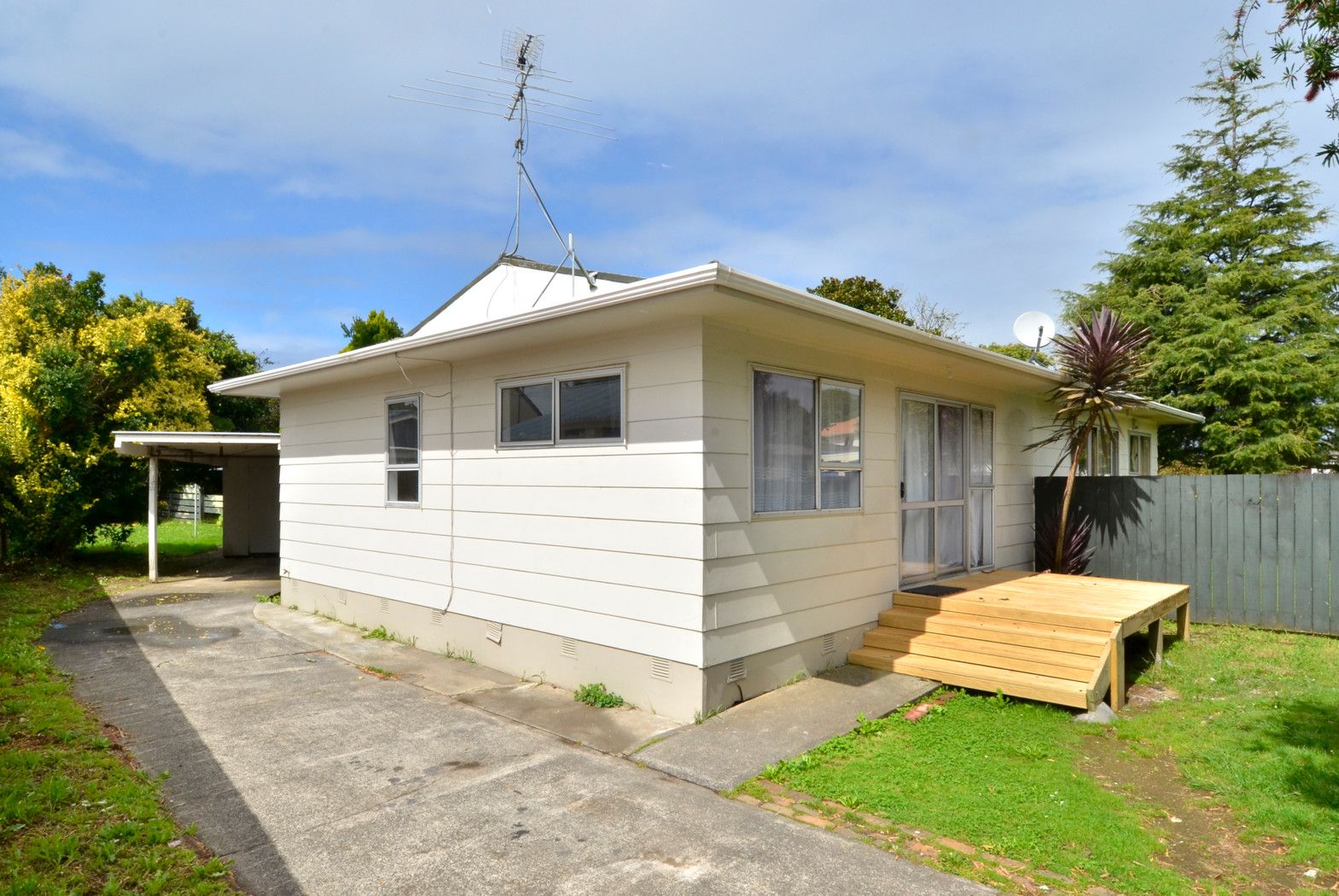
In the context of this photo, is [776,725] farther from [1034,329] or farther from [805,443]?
[1034,329]

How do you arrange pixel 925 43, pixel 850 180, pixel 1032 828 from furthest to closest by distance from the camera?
pixel 850 180 < pixel 925 43 < pixel 1032 828

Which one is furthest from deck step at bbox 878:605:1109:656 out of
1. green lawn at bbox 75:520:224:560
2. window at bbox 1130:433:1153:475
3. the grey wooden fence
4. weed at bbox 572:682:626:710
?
green lawn at bbox 75:520:224:560

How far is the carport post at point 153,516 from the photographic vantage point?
1129cm

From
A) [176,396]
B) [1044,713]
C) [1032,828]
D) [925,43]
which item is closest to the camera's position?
[1032,828]

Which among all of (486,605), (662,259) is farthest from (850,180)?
(486,605)

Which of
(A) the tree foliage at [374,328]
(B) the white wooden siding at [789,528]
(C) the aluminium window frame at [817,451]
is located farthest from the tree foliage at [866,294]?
(C) the aluminium window frame at [817,451]

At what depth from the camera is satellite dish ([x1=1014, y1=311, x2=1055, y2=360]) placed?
8.64 metres

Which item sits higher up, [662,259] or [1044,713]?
[662,259]

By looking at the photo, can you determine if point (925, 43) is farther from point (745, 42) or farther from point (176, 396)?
point (176, 396)

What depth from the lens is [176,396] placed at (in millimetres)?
13117

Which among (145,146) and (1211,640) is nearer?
(1211,640)

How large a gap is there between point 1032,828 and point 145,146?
14.2 metres

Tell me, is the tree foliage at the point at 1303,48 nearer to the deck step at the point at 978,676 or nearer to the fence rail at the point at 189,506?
the deck step at the point at 978,676

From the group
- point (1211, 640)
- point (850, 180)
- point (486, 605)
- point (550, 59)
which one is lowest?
point (1211, 640)
